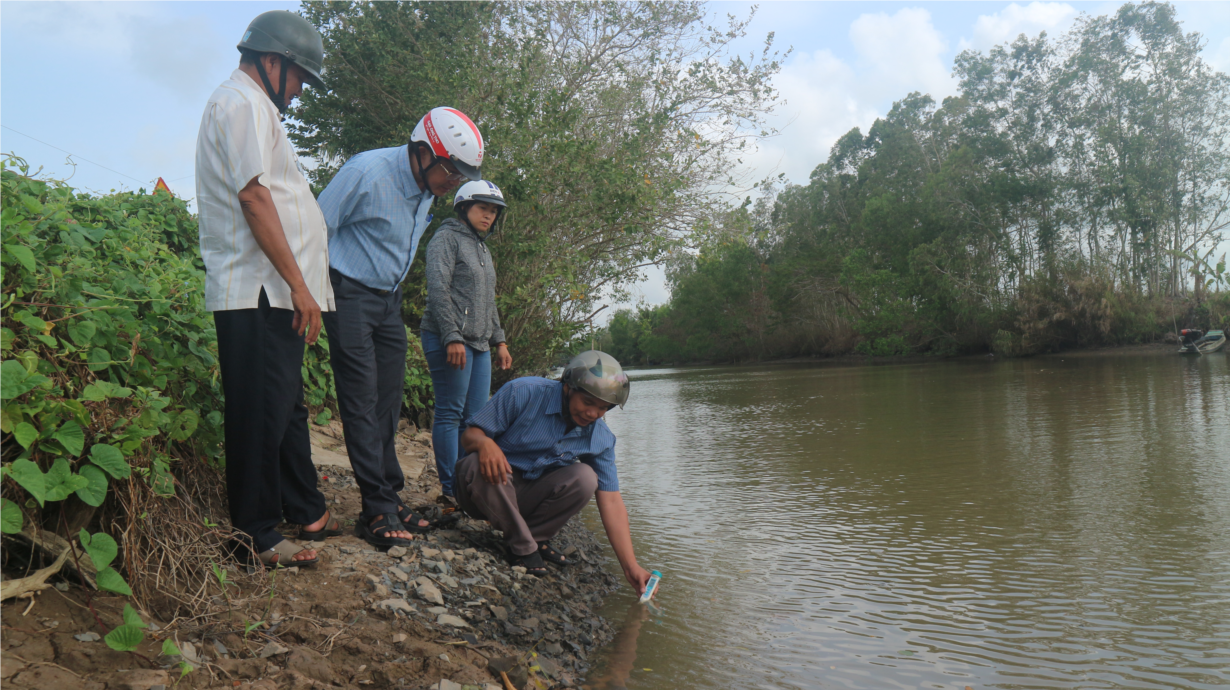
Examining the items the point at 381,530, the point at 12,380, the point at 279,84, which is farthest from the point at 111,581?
the point at 279,84

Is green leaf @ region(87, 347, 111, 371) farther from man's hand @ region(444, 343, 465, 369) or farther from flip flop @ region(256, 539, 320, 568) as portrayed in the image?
man's hand @ region(444, 343, 465, 369)

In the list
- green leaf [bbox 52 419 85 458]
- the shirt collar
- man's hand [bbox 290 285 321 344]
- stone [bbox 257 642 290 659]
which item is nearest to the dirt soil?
stone [bbox 257 642 290 659]

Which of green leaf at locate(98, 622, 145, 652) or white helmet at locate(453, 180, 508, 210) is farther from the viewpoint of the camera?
white helmet at locate(453, 180, 508, 210)

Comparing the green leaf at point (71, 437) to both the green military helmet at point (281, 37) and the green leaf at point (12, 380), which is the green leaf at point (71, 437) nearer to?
the green leaf at point (12, 380)

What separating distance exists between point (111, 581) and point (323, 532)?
43.6 inches

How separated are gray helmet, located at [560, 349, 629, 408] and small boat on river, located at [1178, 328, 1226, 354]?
27475mm

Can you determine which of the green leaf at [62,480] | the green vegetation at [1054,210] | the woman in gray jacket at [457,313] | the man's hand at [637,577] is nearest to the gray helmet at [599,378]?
the man's hand at [637,577]

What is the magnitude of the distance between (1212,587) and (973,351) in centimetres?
3499

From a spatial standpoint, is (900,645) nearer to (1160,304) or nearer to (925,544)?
(925,544)

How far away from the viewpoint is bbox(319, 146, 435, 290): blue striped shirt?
3199mm

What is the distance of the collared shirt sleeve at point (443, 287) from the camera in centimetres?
390

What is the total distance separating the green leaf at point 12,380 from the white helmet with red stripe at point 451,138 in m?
1.81

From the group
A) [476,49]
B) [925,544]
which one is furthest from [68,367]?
[476,49]

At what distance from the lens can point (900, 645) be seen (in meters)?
2.74
